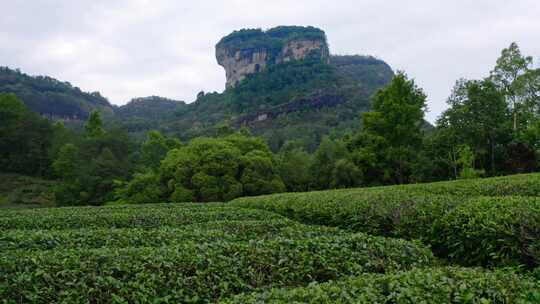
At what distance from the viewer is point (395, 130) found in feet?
81.6

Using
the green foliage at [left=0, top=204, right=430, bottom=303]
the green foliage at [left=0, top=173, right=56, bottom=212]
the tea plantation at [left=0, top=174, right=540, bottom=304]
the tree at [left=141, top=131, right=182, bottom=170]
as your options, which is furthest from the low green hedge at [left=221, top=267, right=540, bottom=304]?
the green foliage at [left=0, top=173, right=56, bottom=212]

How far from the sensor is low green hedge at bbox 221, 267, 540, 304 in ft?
10.5

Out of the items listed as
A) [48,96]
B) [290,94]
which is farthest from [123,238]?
[48,96]

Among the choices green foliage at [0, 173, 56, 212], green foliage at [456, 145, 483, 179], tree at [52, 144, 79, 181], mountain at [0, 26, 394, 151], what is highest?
mountain at [0, 26, 394, 151]

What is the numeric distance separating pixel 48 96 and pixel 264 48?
233 feet

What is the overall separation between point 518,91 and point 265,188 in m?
19.6

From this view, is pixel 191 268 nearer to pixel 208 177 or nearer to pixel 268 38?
pixel 208 177

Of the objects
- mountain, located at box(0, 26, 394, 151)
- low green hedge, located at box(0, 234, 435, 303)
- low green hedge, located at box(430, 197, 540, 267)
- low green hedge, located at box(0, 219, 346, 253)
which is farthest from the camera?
mountain, located at box(0, 26, 394, 151)

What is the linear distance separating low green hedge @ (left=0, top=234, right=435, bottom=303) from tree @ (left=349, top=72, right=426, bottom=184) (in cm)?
2023

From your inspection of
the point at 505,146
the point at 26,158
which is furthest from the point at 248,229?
the point at 26,158

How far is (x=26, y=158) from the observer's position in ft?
148

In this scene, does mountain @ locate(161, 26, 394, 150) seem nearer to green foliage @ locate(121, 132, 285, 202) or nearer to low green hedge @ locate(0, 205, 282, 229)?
green foliage @ locate(121, 132, 285, 202)

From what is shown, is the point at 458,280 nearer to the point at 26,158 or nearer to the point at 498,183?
the point at 498,183

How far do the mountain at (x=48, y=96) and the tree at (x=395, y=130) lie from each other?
3059 inches
